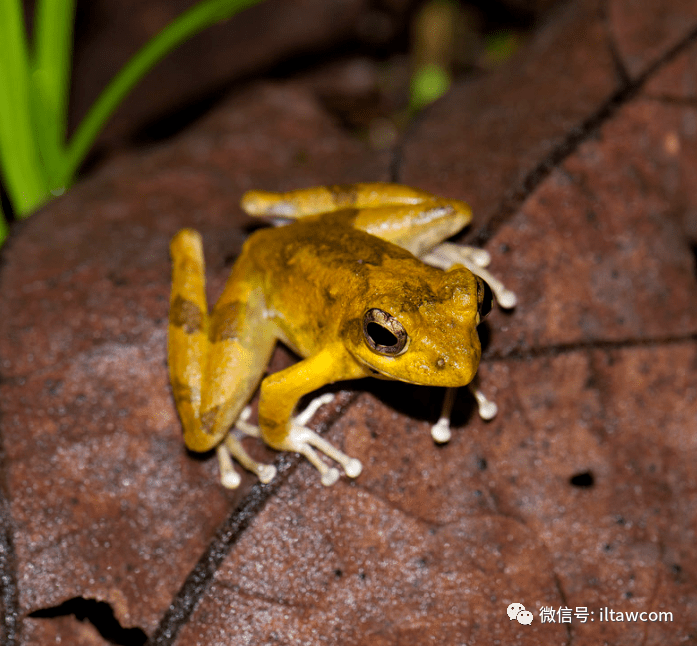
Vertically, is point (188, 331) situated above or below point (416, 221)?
below

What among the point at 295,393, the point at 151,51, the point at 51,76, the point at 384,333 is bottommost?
the point at 295,393

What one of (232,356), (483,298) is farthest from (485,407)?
(232,356)

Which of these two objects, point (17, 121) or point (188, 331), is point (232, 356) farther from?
point (17, 121)

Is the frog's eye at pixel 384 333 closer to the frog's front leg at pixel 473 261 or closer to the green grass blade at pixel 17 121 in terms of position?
the frog's front leg at pixel 473 261

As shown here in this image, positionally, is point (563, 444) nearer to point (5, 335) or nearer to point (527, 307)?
point (527, 307)

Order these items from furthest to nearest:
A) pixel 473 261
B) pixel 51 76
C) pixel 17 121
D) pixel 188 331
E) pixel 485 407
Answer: pixel 51 76
pixel 17 121
pixel 473 261
pixel 188 331
pixel 485 407

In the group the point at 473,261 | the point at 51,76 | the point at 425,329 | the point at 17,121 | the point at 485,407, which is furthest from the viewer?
the point at 51,76

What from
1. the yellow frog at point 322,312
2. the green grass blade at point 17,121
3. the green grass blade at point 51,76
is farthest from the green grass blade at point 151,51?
the yellow frog at point 322,312

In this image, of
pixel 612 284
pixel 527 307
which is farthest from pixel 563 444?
pixel 612 284
